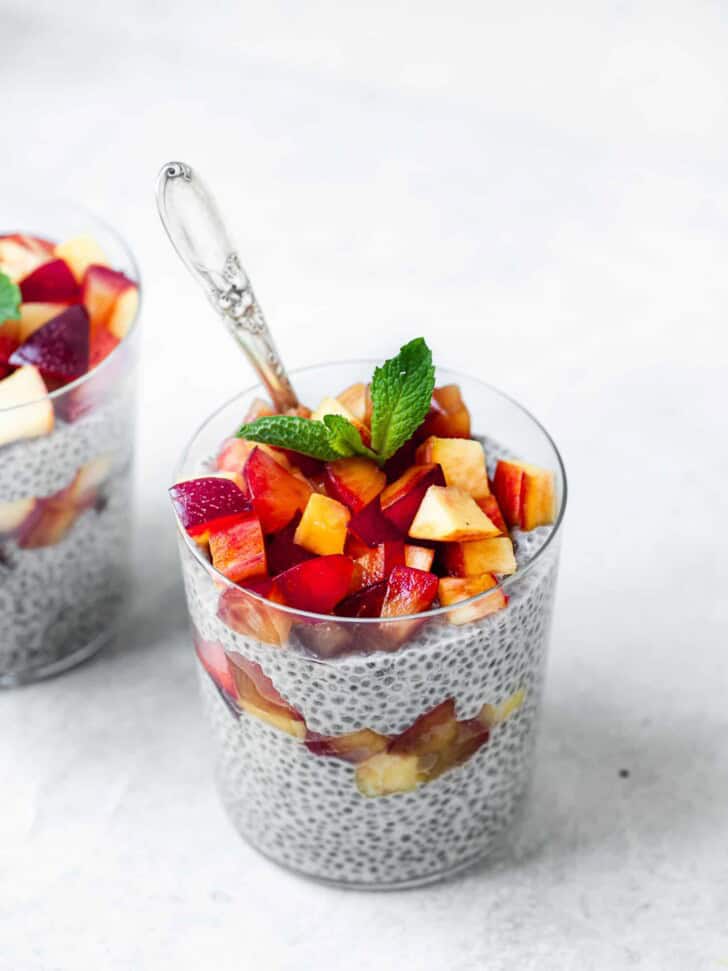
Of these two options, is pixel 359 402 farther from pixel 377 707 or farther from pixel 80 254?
pixel 80 254

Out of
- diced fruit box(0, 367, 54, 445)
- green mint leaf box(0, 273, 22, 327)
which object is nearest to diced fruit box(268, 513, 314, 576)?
diced fruit box(0, 367, 54, 445)

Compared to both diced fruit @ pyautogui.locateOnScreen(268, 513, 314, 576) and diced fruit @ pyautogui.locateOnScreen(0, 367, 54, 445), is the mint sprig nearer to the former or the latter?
diced fruit @ pyautogui.locateOnScreen(268, 513, 314, 576)

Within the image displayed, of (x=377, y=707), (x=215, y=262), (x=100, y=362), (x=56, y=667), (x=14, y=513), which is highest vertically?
(x=215, y=262)

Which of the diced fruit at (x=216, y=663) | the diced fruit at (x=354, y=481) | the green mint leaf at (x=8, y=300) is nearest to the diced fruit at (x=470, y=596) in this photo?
the diced fruit at (x=354, y=481)

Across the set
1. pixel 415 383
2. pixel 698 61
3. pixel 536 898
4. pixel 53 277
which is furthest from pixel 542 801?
pixel 698 61

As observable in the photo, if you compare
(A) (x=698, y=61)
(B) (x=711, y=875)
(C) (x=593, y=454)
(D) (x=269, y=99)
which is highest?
(D) (x=269, y=99)

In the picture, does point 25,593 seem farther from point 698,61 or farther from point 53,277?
point 698,61

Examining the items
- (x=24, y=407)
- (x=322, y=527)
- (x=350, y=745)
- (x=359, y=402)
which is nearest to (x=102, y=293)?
(x=24, y=407)
